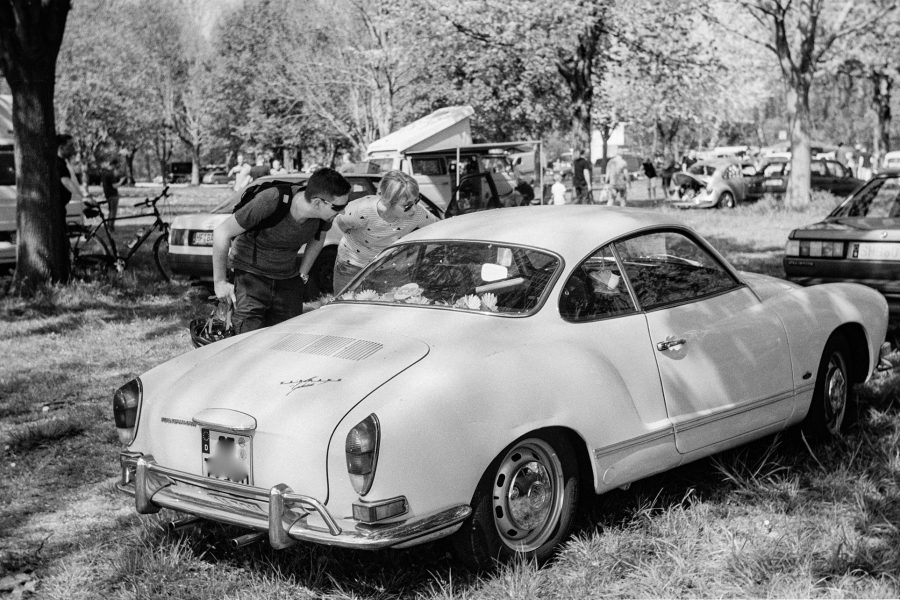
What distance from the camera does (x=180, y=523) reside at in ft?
14.5

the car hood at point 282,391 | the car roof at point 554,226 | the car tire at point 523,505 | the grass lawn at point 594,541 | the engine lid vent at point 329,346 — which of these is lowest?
the grass lawn at point 594,541

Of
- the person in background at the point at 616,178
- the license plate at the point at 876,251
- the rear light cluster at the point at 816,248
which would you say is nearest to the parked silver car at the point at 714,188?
the person in background at the point at 616,178

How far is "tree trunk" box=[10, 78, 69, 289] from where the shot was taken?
12070mm

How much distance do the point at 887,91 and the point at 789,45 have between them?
18913 millimetres

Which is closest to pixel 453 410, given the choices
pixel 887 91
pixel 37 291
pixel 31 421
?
pixel 31 421

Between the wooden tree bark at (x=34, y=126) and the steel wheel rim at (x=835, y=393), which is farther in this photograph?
the wooden tree bark at (x=34, y=126)

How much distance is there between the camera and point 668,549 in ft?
13.7

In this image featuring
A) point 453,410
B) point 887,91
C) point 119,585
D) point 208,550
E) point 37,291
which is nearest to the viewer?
point 453,410

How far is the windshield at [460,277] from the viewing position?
4.43 m

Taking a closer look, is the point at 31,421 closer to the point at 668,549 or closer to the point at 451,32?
the point at 668,549

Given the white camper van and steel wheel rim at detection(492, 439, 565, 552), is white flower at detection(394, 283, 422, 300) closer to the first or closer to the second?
steel wheel rim at detection(492, 439, 565, 552)

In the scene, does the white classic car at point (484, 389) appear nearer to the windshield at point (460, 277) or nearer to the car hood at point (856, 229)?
the windshield at point (460, 277)

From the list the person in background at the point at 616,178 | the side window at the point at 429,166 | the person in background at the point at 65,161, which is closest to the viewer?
the person in background at the point at 65,161

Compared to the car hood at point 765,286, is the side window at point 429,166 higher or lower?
higher
